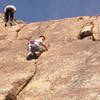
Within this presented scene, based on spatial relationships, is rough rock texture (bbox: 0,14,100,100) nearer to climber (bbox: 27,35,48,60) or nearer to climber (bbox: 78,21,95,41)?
climber (bbox: 78,21,95,41)

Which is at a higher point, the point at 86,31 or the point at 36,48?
the point at 86,31

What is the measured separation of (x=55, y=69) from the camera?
63.8ft

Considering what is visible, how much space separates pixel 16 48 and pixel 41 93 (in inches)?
Result: 301

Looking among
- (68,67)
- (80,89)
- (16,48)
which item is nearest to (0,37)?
(16,48)

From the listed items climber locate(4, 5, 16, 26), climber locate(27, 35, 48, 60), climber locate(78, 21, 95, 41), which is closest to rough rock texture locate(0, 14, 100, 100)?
climber locate(78, 21, 95, 41)

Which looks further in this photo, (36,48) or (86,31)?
(86,31)

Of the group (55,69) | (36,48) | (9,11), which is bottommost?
(55,69)

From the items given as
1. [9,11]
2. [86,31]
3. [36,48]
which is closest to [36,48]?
[36,48]

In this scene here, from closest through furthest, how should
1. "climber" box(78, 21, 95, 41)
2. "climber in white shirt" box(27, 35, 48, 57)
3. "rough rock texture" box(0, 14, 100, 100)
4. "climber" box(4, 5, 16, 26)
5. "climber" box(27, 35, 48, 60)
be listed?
"rough rock texture" box(0, 14, 100, 100)
"climber" box(27, 35, 48, 60)
"climber in white shirt" box(27, 35, 48, 57)
"climber" box(78, 21, 95, 41)
"climber" box(4, 5, 16, 26)

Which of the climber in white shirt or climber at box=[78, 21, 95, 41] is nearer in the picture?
the climber in white shirt

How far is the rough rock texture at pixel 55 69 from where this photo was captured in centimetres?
1714

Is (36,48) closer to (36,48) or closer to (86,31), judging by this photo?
(36,48)

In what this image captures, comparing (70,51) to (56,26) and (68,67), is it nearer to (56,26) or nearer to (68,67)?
(68,67)

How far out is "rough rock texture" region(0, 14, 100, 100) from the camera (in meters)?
17.1
